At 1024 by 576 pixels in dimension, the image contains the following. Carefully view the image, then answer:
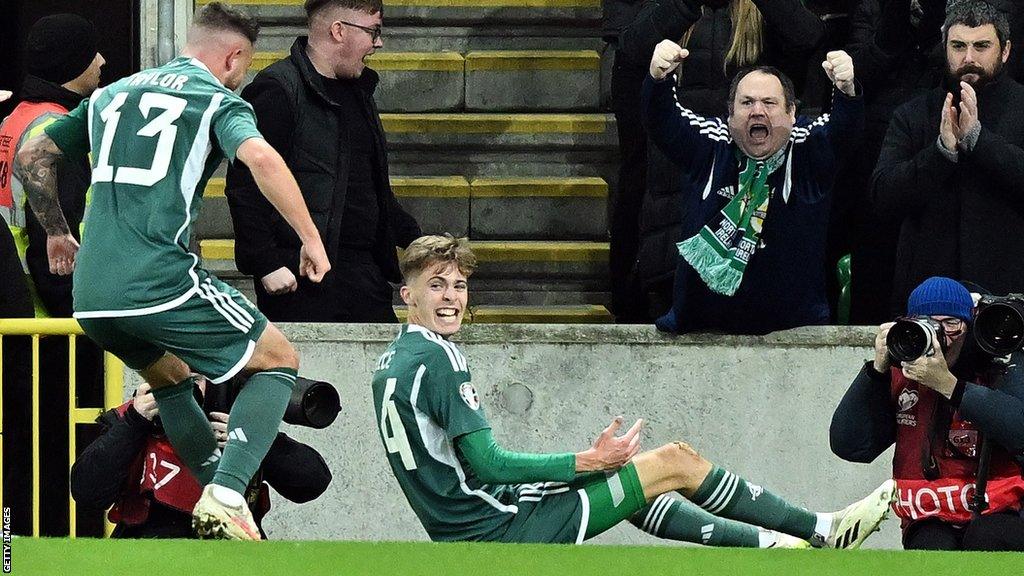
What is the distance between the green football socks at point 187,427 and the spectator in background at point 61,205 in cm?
145

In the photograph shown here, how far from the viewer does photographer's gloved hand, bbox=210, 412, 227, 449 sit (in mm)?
6480

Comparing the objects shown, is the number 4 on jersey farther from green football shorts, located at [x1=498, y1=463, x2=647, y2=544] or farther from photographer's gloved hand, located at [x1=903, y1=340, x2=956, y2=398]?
photographer's gloved hand, located at [x1=903, y1=340, x2=956, y2=398]

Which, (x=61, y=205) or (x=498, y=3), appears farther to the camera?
(x=498, y=3)

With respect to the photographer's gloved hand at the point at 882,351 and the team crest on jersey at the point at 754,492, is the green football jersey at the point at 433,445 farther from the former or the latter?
the photographer's gloved hand at the point at 882,351

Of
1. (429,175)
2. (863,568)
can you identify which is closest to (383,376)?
(863,568)

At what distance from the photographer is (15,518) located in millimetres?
7582

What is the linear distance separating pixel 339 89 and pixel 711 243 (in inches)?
63.8

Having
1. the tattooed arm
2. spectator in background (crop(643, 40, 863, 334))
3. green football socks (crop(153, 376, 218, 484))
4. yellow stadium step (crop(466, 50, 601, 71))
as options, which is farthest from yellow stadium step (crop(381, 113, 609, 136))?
green football socks (crop(153, 376, 218, 484))

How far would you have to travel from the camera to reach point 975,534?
20.8 feet

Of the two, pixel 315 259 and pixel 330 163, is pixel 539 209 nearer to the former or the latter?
pixel 330 163

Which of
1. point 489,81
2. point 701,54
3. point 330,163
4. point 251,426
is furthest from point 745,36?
point 251,426

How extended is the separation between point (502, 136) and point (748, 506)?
388 cm

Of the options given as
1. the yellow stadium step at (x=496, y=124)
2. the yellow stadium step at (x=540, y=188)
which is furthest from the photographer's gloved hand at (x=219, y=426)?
the yellow stadium step at (x=496, y=124)

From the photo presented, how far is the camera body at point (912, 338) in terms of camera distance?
6.37m
